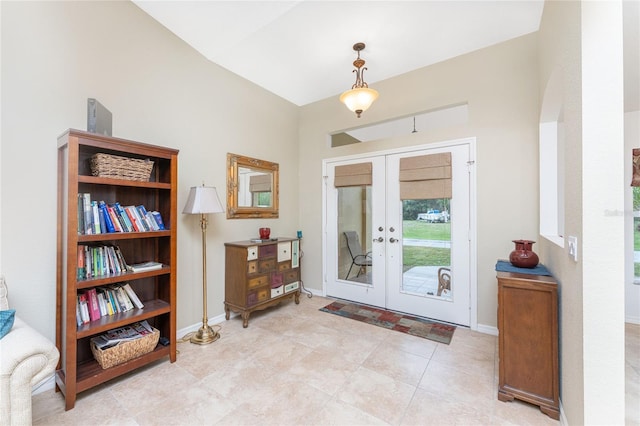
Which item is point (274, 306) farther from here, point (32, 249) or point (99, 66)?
point (99, 66)

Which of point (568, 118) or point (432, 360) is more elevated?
point (568, 118)

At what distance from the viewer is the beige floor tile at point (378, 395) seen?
1.78 metres

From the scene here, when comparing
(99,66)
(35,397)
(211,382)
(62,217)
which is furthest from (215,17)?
(35,397)

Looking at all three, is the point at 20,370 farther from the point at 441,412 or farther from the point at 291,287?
the point at 291,287

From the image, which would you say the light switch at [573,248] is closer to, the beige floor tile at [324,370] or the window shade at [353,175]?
the beige floor tile at [324,370]

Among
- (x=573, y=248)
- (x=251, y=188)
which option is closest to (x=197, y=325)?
(x=251, y=188)

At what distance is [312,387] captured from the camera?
2.03m

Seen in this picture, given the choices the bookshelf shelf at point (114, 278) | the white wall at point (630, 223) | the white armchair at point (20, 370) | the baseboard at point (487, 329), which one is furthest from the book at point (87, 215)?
the white wall at point (630, 223)

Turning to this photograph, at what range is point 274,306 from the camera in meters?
3.77

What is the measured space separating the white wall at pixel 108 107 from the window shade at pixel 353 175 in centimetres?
128

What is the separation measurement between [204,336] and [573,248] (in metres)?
3.07

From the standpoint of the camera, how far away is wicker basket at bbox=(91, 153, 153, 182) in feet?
6.56

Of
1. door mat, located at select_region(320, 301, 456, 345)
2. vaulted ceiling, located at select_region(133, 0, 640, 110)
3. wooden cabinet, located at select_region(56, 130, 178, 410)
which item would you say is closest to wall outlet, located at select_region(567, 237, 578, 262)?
door mat, located at select_region(320, 301, 456, 345)

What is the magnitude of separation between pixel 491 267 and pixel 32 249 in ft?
13.4
